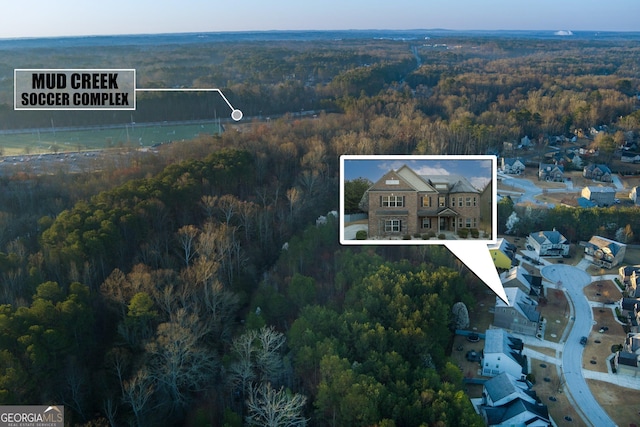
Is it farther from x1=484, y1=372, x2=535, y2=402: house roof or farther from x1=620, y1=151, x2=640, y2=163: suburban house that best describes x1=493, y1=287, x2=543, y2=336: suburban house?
x1=620, y1=151, x2=640, y2=163: suburban house

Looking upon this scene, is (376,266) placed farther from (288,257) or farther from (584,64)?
(584,64)

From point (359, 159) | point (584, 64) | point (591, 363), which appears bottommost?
point (591, 363)

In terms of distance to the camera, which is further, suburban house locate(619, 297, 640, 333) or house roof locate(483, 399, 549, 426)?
suburban house locate(619, 297, 640, 333)

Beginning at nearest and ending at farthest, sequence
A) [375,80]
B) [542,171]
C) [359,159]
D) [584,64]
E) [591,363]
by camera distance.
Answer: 1. [359,159]
2. [591,363]
3. [542,171]
4. [375,80]
5. [584,64]

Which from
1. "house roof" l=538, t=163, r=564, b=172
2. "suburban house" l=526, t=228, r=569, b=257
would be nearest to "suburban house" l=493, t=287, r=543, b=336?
"suburban house" l=526, t=228, r=569, b=257

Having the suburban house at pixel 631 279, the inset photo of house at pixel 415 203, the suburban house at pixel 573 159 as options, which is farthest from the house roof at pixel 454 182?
the suburban house at pixel 573 159

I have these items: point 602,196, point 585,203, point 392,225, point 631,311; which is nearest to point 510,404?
point 631,311

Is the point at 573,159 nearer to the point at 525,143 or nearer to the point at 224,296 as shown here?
the point at 525,143

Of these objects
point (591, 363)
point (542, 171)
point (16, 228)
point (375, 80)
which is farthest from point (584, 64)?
point (16, 228)
